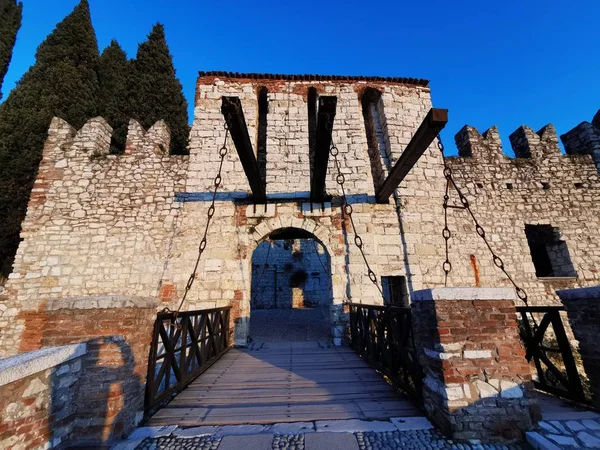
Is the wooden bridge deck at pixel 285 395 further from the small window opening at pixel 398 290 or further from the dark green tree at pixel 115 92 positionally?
the dark green tree at pixel 115 92

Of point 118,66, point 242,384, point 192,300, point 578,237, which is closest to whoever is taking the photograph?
point 242,384

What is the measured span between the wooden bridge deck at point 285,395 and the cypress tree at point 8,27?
20173 millimetres

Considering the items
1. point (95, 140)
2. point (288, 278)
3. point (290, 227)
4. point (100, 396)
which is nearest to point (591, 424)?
point (100, 396)

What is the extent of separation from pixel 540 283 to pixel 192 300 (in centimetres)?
903

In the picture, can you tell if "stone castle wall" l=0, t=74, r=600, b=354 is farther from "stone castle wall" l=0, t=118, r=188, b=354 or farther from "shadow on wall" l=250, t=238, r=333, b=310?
"shadow on wall" l=250, t=238, r=333, b=310

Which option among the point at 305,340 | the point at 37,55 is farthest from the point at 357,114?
the point at 37,55

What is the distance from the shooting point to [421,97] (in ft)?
27.2

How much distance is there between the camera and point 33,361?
1795mm

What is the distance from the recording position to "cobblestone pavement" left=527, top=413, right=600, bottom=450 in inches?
78.0

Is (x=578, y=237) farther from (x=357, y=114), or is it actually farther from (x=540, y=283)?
(x=357, y=114)

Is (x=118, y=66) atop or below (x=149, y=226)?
atop

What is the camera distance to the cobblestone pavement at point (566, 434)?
1981mm

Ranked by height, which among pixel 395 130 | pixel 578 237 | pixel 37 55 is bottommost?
pixel 578 237

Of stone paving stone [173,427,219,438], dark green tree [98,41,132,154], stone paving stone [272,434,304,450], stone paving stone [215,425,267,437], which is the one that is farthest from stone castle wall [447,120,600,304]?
dark green tree [98,41,132,154]
